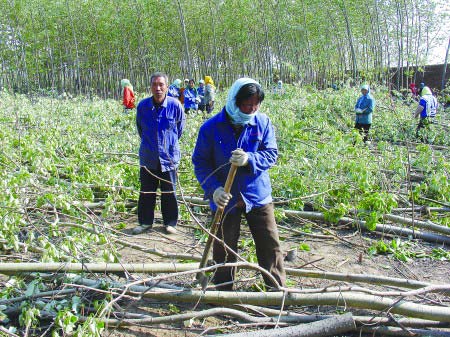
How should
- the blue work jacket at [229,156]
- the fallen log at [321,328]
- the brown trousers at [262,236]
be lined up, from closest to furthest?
1. the fallen log at [321,328]
2. the blue work jacket at [229,156]
3. the brown trousers at [262,236]

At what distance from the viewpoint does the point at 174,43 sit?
31.9 metres

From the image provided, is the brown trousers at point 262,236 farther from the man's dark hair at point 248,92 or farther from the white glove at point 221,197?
the man's dark hair at point 248,92

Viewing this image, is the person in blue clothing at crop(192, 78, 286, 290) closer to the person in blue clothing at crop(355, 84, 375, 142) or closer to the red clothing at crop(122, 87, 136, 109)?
the person in blue clothing at crop(355, 84, 375, 142)

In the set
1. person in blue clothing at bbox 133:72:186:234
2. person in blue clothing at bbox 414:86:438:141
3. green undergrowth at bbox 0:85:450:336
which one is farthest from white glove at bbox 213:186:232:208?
person in blue clothing at bbox 414:86:438:141

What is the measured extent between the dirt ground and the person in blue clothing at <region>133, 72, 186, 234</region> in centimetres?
21

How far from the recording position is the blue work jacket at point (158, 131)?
4941 millimetres

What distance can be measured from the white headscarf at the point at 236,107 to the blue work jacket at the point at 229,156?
0.33 feet

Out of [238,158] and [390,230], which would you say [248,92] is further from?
[390,230]

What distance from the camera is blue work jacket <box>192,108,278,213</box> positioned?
10.5 feet

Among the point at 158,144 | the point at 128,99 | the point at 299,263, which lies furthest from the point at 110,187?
the point at 128,99

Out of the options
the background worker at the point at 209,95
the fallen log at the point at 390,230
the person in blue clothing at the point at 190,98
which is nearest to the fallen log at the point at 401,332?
the fallen log at the point at 390,230

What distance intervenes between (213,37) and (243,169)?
2913 centimetres

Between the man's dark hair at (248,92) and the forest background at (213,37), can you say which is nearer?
the man's dark hair at (248,92)

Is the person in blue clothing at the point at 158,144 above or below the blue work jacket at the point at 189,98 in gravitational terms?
below
